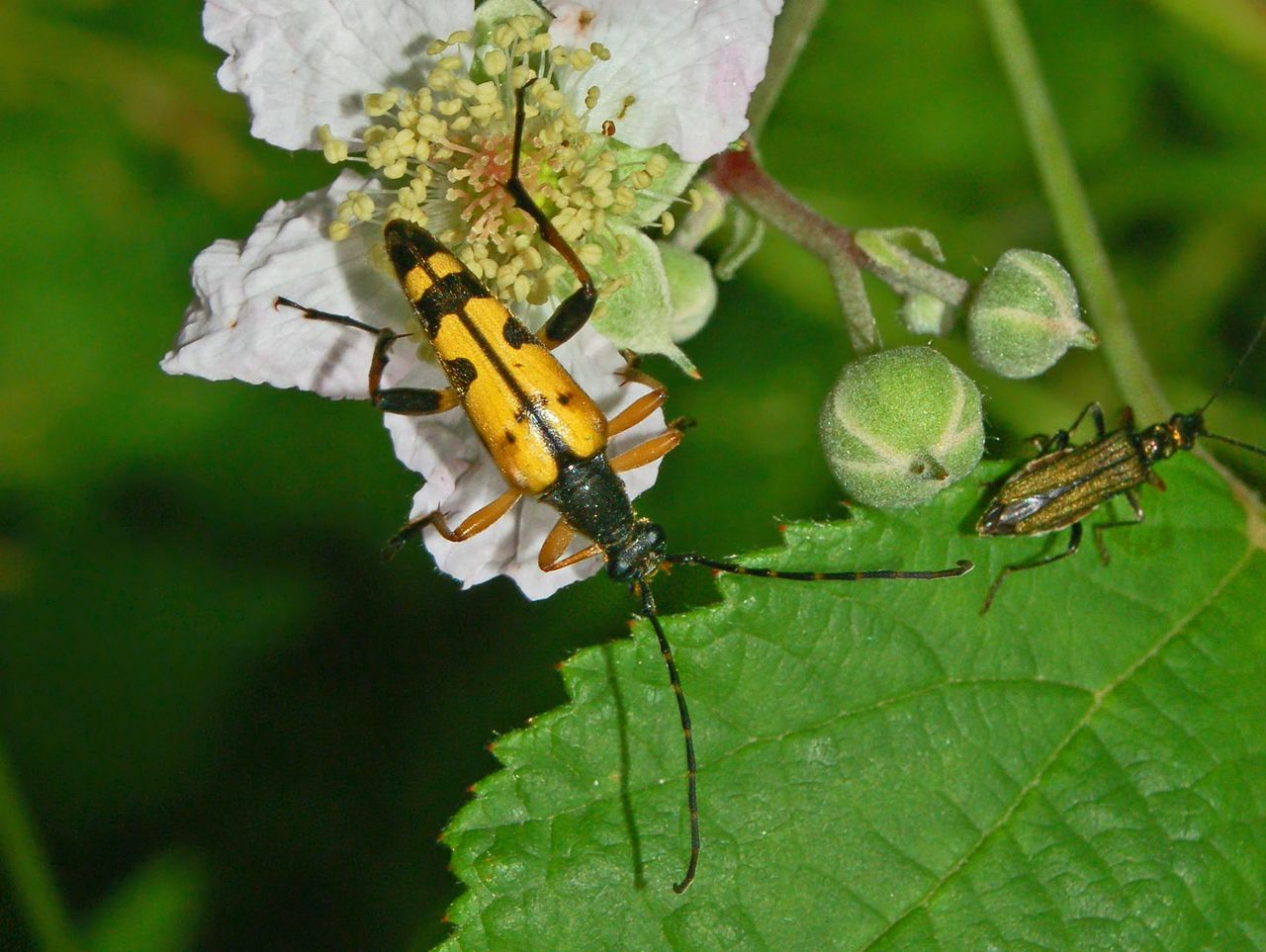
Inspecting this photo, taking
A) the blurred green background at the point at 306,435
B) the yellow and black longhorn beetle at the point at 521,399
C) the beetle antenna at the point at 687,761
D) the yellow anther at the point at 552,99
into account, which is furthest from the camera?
the blurred green background at the point at 306,435

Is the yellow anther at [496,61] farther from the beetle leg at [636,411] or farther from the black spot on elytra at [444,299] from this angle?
the beetle leg at [636,411]

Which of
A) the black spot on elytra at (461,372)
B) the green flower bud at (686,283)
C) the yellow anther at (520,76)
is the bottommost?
the green flower bud at (686,283)

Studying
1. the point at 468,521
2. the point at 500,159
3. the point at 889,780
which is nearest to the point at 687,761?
the point at 889,780

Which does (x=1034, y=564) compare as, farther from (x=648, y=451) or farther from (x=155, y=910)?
(x=155, y=910)

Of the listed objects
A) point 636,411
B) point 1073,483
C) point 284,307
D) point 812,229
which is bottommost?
point 1073,483

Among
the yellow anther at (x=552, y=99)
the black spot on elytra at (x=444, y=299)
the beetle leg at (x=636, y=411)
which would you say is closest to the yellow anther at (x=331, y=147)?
the black spot on elytra at (x=444, y=299)

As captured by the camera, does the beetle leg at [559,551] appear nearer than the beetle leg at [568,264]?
No

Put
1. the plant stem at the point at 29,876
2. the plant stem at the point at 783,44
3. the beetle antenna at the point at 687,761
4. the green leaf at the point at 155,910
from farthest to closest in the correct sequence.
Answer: the green leaf at the point at 155,910 < the plant stem at the point at 29,876 < the plant stem at the point at 783,44 < the beetle antenna at the point at 687,761

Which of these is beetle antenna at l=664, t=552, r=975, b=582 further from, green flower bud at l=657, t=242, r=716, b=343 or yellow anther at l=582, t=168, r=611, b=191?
yellow anther at l=582, t=168, r=611, b=191
